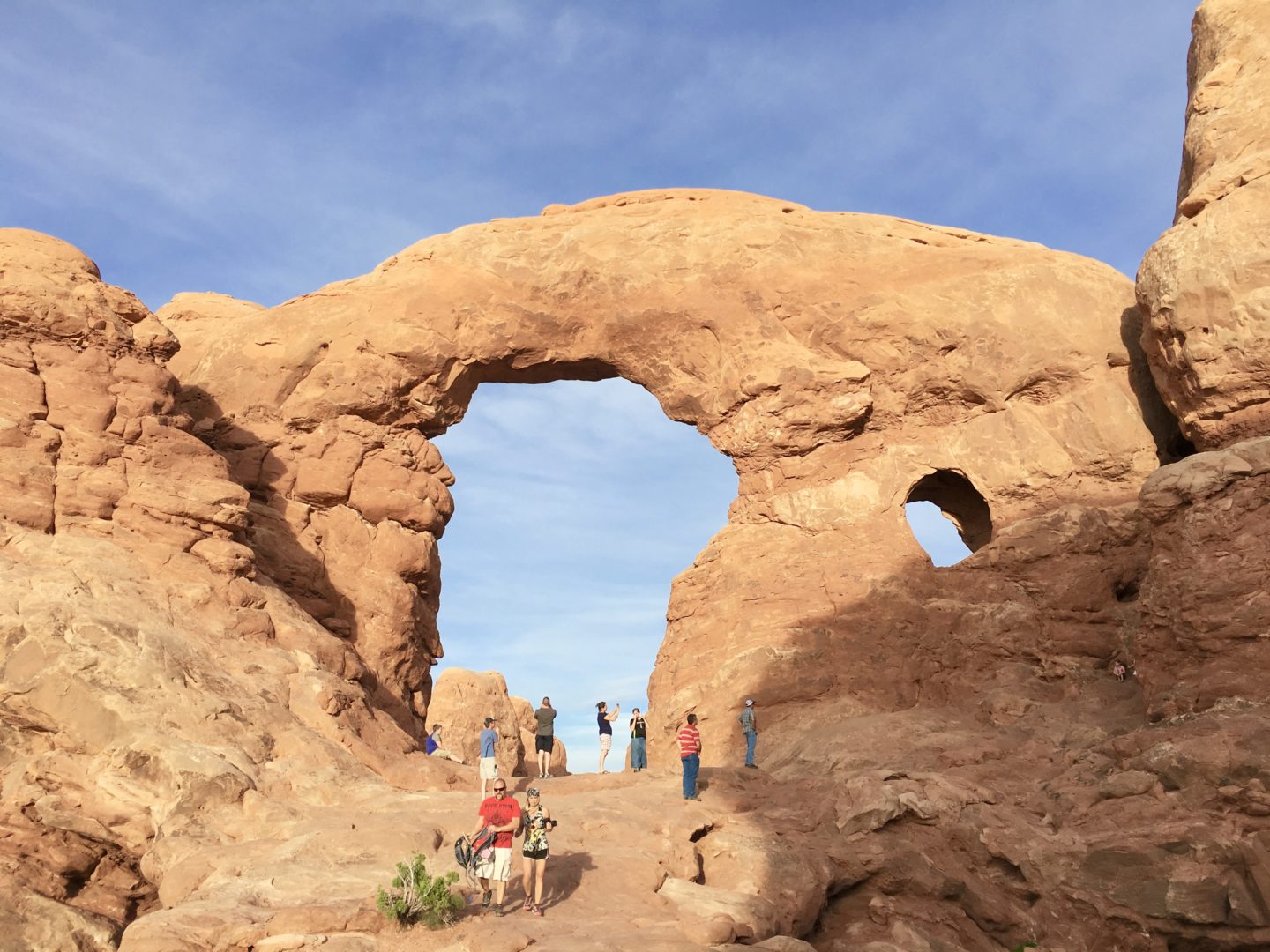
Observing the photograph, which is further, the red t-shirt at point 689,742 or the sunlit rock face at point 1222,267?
the sunlit rock face at point 1222,267

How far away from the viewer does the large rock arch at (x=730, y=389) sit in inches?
875

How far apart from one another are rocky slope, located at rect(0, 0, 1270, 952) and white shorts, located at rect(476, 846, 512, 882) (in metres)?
0.70

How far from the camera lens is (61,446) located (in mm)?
18422

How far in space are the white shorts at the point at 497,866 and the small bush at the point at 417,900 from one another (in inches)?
20.9

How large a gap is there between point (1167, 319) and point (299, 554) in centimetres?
1592

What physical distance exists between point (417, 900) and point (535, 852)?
1400mm

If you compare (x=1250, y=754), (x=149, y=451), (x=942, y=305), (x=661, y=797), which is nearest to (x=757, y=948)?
(x=661, y=797)

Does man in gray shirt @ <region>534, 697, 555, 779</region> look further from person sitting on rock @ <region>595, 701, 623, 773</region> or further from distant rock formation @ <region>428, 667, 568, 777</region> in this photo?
distant rock formation @ <region>428, 667, 568, 777</region>

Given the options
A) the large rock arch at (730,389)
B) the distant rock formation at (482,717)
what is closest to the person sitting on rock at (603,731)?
the large rock arch at (730,389)

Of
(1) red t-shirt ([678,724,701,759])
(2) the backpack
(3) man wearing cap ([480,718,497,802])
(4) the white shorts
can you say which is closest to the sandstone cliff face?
(3) man wearing cap ([480,718,497,802])

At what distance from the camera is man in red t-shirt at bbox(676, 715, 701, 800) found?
16062 mm

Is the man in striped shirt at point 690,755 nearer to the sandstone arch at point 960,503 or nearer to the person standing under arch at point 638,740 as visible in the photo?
the person standing under arch at point 638,740

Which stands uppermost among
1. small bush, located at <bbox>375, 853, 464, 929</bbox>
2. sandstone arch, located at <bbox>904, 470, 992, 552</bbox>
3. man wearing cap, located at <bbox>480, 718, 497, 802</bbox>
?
sandstone arch, located at <bbox>904, 470, 992, 552</bbox>

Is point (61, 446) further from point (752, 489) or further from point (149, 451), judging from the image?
point (752, 489)
